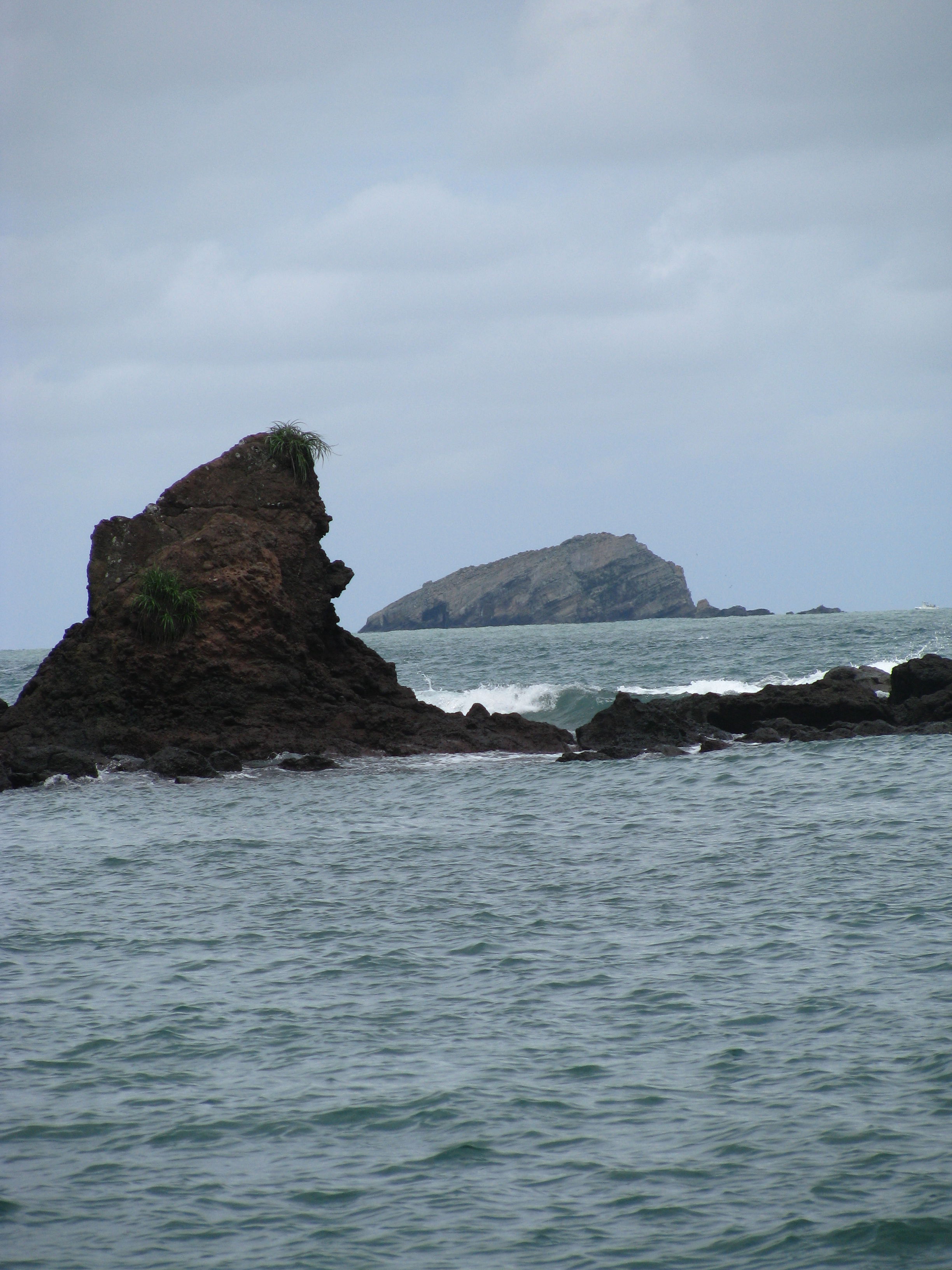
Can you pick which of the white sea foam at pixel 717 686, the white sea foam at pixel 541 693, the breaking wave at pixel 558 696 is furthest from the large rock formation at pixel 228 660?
the white sea foam at pixel 717 686

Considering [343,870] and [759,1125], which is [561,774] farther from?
[759,1125]

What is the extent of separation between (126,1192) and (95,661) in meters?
18.7

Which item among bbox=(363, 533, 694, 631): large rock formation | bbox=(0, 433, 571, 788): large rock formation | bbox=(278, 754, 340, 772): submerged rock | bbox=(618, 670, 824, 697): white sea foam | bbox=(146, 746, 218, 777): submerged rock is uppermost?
bbox=(363, 533, 694, 631): large rock formation

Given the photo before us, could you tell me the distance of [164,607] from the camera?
2398 centimetres

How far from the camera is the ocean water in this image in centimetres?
623

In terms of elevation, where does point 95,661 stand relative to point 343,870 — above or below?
above

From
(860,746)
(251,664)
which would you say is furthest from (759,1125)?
(251,664)

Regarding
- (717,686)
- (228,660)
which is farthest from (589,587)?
(228,660)

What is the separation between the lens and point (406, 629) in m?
174

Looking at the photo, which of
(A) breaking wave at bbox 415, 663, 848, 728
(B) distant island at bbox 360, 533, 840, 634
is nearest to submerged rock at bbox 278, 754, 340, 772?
(A) breaking wave at bbox 415, 663, 848, 728

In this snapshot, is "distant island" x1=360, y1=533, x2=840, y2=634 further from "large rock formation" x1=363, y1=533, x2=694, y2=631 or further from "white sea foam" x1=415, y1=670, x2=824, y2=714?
"white sea foam" x1=415, y1=670, x2=824, y2=714

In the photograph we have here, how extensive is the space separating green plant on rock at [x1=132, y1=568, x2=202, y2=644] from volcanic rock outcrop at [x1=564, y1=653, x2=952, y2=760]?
7.94 m

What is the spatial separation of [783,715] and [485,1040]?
63.1ft

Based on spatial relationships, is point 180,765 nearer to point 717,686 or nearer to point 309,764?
point 309,764
